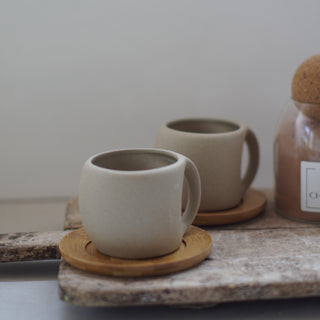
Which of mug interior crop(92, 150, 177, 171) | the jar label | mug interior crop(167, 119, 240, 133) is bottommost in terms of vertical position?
the jar label

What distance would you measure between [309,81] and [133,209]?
260mm

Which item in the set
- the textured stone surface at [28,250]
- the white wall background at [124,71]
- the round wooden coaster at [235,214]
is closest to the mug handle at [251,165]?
the round wooden coaster at [235,214]

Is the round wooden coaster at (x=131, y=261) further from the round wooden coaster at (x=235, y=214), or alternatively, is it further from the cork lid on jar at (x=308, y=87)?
the cork lid on jar at (x=308, y=87)

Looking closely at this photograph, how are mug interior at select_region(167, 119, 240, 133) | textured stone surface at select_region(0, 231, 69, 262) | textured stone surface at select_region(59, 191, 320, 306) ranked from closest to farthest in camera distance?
textured stone surface at select_region(59, 191, 320, 306), textured stone surface at select_region(0, 231, 69, 262), mug interior at select_region(167, 119, 240, 133)

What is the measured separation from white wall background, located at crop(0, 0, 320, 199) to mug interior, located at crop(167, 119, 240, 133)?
0.35ft

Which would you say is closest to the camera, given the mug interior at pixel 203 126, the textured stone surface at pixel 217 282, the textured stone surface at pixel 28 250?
the textured stone surface at pixel 217 282

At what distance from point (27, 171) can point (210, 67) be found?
0.32 metres

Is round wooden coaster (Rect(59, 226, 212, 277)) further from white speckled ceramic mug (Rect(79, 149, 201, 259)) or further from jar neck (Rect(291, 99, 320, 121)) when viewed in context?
jar neck (Rect(291, 99, 320, 121))

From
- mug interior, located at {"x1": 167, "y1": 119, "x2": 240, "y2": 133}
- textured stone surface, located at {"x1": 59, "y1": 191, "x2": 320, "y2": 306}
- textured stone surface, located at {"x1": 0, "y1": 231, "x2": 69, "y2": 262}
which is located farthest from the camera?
mug interior, located at {"x1": 167, "y1": 119, "x2": 240, "y2": 133}

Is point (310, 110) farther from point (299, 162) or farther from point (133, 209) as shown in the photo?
point (133, 209)

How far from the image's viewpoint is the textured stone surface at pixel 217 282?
44 centimetres

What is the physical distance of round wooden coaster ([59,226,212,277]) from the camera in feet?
1.52

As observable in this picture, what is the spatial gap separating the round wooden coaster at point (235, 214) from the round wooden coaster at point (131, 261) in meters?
0.06

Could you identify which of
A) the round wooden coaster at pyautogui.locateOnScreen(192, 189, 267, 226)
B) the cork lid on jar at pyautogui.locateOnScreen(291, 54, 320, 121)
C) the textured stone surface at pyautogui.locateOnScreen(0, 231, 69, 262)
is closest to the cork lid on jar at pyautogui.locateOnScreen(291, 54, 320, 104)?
the cork lid on jar at pyautogui.locateOnScreen(291, 54, 320, 121)
